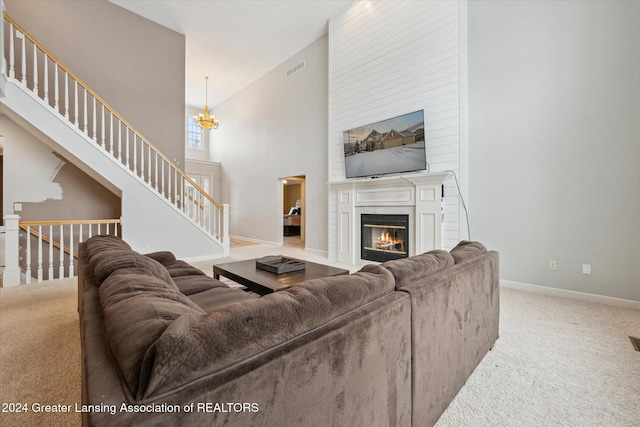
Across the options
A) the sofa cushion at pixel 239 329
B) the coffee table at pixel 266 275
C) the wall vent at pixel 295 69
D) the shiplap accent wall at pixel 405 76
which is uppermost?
the wall vent at pixel 295 69

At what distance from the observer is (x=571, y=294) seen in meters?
2.99

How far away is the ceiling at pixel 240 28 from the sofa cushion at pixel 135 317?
5.69 meters

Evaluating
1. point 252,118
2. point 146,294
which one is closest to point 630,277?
point 146,294

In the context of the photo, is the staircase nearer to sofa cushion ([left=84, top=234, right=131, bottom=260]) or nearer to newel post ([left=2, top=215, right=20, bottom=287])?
newel post ([left=2, top=215, right=20, bottom=287])

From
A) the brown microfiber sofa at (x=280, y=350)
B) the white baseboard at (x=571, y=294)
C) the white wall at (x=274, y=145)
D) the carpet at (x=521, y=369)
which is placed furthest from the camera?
the white wall at (x=274, y=145)

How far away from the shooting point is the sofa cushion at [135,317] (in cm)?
52

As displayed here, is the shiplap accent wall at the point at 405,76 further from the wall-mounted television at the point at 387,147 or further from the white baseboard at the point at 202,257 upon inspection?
the white baseboard at the point at 202,257

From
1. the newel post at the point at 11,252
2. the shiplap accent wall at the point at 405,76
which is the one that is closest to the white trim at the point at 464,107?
the shiplap accent wall at the point at 405,76

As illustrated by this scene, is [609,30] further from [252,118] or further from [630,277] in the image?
[252,118]

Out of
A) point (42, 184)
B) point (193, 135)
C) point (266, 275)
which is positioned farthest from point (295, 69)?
point (266, 275)

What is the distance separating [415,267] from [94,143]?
5.00m

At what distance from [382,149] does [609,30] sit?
106 inches

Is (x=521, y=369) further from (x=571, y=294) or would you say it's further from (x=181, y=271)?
(x=181, y=271)

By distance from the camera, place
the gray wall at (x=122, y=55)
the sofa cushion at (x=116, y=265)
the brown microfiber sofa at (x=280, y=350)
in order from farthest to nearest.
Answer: the gray wall at (x=122, y=55), the sofa cushion at (x=116, y=265), the brown microfiber sofa at (x=280, y=350)
